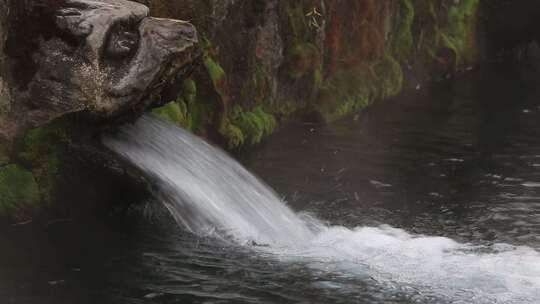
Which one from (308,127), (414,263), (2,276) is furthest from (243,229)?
(308,127)

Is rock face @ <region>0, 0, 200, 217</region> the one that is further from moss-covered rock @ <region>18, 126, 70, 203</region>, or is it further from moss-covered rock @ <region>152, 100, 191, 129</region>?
moss-covered rock @ <region>152, 100, 191, 129</region>

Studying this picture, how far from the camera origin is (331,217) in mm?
10688

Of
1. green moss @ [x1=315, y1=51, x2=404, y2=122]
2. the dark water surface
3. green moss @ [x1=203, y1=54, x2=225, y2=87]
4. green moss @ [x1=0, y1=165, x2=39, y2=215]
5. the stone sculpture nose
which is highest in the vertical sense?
the stone sculpture nose

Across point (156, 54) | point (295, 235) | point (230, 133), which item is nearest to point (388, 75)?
point (230, 133)

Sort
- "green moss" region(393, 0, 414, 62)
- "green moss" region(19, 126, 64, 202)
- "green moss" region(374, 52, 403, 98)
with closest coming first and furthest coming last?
"green moss" region(19, 126, 64, 202) < "green moss" region(374, 52, 403, 98) < "green moss" region(393, 0, 414, 62)

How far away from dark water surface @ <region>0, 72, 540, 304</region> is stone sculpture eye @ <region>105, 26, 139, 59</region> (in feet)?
6.18

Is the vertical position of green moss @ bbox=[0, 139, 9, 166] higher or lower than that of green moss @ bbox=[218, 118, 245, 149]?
higher

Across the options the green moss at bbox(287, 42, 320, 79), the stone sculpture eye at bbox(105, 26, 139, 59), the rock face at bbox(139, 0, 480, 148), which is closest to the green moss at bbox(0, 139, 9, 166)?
the stone sculpture eye at bbox(105, 26, 139, 59)

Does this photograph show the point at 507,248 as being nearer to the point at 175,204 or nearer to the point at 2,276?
the point at 175,204

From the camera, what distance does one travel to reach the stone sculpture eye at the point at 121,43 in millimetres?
8719

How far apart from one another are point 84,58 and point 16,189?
1571 millimetres

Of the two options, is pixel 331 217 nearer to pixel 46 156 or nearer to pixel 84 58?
pixel 46 156

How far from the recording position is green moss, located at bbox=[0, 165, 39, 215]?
909cm

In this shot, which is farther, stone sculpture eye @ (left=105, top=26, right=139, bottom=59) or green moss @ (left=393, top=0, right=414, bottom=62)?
green moss @ (left=393, top=0, right=414, bottom=62)
